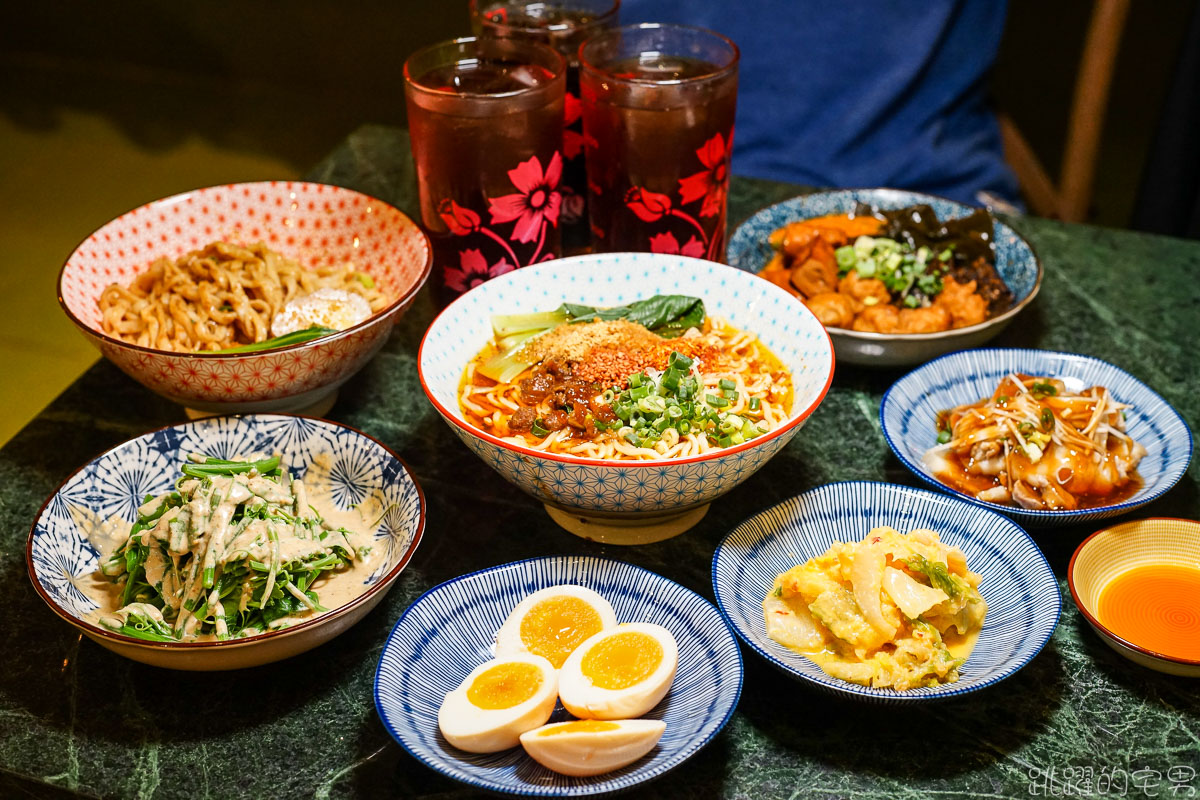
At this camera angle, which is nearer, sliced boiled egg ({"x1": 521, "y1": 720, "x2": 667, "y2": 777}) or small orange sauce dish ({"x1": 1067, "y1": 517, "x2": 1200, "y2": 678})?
sliced boiled egg ({"x1": 521, "y1": 720, "x2": 667, "y2": 777})

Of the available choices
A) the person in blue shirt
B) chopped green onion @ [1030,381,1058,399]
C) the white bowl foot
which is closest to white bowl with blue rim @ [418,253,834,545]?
the white bowl foot

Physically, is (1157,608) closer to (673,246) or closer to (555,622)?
(555,622)

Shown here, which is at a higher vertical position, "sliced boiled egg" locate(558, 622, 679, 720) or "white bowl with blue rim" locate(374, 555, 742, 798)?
"sliced boiled egg" locate(558, 622, 679, 720)

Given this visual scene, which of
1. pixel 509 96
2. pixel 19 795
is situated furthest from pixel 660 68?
pixel 19 795

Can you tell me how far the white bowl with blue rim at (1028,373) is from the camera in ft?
5.82

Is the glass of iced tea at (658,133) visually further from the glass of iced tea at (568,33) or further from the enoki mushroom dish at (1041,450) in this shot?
the enoki mushroom dish at (1041,450)

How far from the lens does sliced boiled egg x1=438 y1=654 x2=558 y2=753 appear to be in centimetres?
131

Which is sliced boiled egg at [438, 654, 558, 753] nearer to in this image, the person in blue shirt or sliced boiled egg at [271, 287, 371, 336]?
sliced boiled egg at [271, 287, 371, 336]

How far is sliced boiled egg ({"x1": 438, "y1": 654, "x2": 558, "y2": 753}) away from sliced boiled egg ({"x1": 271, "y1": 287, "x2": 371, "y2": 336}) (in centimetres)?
92

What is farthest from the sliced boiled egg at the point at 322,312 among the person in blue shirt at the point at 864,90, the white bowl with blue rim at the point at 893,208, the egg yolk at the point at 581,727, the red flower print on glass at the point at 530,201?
the person in blue shirt at the point at 864,90

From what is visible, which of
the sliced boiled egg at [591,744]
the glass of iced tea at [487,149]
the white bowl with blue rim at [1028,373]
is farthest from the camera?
the glass of iced tea at [487,149]

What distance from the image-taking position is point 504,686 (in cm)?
138

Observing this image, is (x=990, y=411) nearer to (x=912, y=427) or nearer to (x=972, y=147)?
(x=912, y=427)

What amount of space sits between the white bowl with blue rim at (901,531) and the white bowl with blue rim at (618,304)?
13cm
